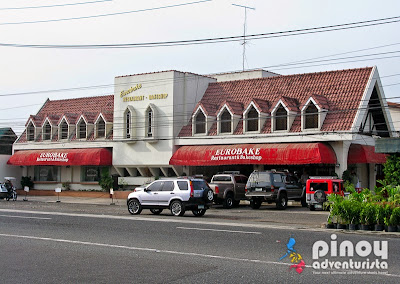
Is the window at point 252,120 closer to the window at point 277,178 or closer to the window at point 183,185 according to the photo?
the window at point 277,178

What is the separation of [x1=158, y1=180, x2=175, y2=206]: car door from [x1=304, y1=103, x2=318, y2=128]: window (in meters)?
13.1

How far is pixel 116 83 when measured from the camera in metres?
44.3

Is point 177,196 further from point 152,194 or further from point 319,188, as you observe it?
point 319,188

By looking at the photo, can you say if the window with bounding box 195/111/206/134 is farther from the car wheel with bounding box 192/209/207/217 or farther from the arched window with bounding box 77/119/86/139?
the car wheel with bounding box 192/209/207/217

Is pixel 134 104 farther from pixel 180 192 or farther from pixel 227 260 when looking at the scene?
pixel 227 260

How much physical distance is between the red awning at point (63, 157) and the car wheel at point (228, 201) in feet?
48.5

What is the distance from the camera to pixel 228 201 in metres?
32.4

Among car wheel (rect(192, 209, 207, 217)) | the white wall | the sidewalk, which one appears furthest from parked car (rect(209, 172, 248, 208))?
the white wall

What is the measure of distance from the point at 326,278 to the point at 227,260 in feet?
8.51

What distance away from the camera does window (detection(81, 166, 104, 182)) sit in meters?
46.6

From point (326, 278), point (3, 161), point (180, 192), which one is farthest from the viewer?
point (3, 161)

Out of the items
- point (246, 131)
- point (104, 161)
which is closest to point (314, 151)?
point (246, 131)

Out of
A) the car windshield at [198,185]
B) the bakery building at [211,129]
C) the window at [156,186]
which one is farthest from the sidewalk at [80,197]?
the car windshield at [198,185]

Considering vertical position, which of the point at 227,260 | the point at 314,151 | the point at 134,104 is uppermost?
the point at 134,104
